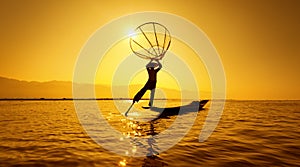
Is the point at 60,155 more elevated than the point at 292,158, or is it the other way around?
the point at 292,158

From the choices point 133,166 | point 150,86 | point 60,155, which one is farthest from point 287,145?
point 150,86

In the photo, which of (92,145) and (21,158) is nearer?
(21,158)

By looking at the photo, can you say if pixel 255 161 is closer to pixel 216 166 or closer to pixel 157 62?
pixel 216 166

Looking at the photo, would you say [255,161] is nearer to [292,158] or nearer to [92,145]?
[292,158]

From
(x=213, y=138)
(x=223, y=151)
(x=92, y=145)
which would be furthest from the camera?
(x=213, y=138)

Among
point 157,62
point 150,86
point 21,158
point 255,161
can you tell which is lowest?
point 21,158

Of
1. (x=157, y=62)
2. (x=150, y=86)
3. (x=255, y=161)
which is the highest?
(x=157, y=62)

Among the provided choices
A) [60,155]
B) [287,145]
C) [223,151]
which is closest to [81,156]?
[60,155]

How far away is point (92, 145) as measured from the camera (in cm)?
1559

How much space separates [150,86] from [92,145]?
24.6m

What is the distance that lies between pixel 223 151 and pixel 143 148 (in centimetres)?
481

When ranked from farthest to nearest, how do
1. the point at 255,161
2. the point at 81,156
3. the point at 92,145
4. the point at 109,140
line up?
the point at 109,140 → the point at 92,145 → the point at 81,156 → the point at 255,161

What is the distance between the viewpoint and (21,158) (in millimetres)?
12125

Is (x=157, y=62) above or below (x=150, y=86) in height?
above
